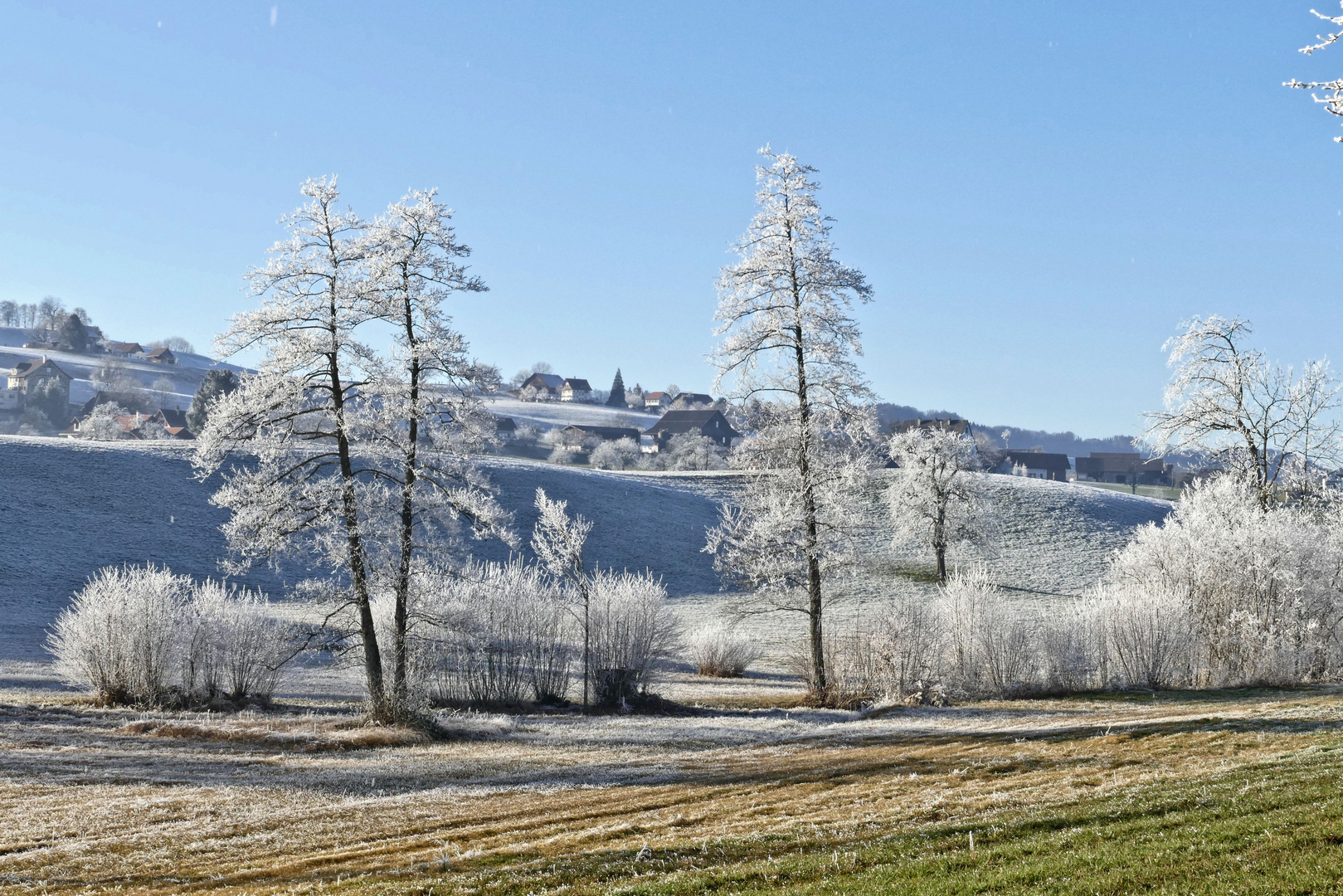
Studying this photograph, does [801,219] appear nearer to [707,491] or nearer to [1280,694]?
[1280,694]

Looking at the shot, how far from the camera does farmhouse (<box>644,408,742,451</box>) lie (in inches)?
A: 5059

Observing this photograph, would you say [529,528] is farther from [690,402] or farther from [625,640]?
[690,402]

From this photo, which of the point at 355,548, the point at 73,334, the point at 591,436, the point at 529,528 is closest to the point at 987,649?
the point at 355,548

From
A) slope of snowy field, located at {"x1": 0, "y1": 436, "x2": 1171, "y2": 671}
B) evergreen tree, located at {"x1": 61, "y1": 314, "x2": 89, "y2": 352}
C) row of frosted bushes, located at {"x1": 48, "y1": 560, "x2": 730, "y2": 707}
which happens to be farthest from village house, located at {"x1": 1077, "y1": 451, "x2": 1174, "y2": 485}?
evergreen tree, located at {"x1": 61, "y1": 314, "x2": 89, "y2": 352}

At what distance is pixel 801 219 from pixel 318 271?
12769 millimetres

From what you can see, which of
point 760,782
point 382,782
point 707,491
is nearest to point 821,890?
point 760,782

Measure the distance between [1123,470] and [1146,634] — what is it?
10521 centimetres

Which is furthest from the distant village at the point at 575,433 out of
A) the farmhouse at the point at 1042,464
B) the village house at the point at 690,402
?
the village house at the point at 690,402

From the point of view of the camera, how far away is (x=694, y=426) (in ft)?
427

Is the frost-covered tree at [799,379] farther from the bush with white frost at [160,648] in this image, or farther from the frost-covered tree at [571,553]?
the bush with white frost at [160,648]

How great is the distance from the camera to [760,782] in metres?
15.3

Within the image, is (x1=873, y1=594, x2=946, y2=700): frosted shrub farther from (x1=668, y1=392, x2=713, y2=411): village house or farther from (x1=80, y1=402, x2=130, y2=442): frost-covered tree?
(x1=668, y1=392, x2=713, y2=411): village house

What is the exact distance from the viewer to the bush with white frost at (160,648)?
2678 centimetres

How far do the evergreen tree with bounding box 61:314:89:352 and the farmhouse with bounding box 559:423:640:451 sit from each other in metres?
104
